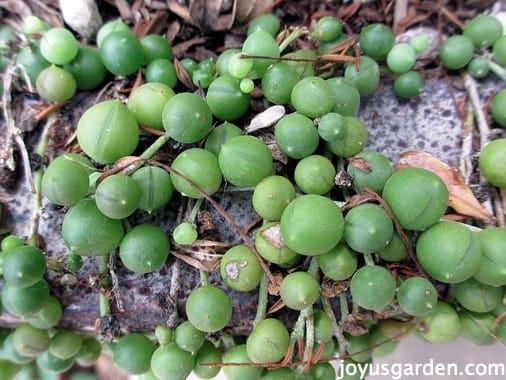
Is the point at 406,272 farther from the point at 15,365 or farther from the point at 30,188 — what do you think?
the point at 15,365

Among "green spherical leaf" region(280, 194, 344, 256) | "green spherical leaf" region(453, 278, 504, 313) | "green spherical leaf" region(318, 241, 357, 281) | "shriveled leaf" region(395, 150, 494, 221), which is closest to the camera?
"green spherical leaf" region(280, 194, 344, 256)

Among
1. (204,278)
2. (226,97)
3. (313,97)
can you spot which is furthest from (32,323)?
(313,97)

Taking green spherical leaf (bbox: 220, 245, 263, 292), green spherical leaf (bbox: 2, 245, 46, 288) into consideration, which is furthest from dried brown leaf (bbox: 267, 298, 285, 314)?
green spherical leaf (bbox: 2, 245, 46, 288)

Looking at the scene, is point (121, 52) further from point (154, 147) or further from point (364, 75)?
point (364, 75)

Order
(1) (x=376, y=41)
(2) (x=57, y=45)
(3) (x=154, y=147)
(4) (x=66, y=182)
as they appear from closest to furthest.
Answer: (4) (x=66, y=182) → (3) (x=154, y=147) → (2) (x=57, y=45) → (1) (x=376, y=41)

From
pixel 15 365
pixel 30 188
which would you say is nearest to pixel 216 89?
pixel 30 188

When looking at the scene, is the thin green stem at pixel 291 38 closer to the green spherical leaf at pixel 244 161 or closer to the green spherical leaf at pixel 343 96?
the green spherical leaf at pixel 343 96

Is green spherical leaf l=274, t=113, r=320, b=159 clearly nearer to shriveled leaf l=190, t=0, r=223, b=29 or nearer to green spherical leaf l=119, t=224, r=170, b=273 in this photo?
green spherical leaf l=119, t=224, r=170, b=273
